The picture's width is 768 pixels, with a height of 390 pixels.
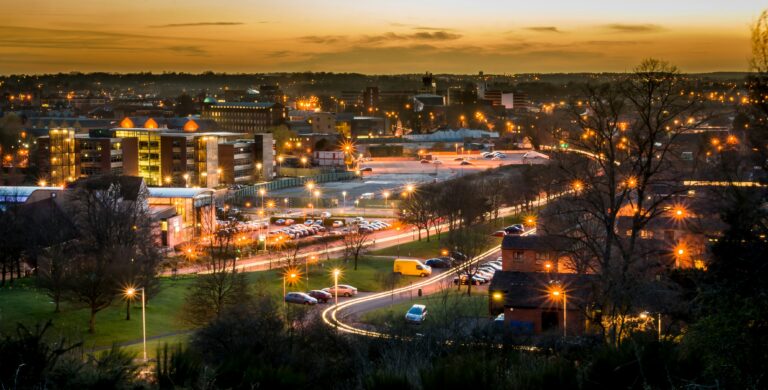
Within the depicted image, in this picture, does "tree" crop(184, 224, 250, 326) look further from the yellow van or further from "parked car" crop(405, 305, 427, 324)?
the yellow van

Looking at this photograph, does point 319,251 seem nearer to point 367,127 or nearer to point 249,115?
point 249,115

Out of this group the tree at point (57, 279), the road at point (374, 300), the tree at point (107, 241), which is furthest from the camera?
the road at point (374, 300)

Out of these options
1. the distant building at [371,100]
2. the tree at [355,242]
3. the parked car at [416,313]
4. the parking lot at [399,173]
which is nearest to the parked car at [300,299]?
the parked car at [416,313]

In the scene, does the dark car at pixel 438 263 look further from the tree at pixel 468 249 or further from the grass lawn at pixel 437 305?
the grass lawn at pixel 437 305

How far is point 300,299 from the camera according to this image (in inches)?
738

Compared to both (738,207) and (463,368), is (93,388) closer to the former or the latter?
(463,368)

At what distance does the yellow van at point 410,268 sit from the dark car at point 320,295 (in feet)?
11.6

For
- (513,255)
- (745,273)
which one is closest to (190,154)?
(513,255)

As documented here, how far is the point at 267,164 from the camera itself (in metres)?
46.7

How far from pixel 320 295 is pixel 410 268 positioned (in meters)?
4.13

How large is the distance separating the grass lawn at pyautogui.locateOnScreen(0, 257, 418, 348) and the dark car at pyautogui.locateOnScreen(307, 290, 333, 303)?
0.77 m

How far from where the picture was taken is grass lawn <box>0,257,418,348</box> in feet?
49.5

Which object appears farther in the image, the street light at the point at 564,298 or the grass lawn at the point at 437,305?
the grass lawn at the point at 437,305

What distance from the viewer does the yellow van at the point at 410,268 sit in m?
22.8
